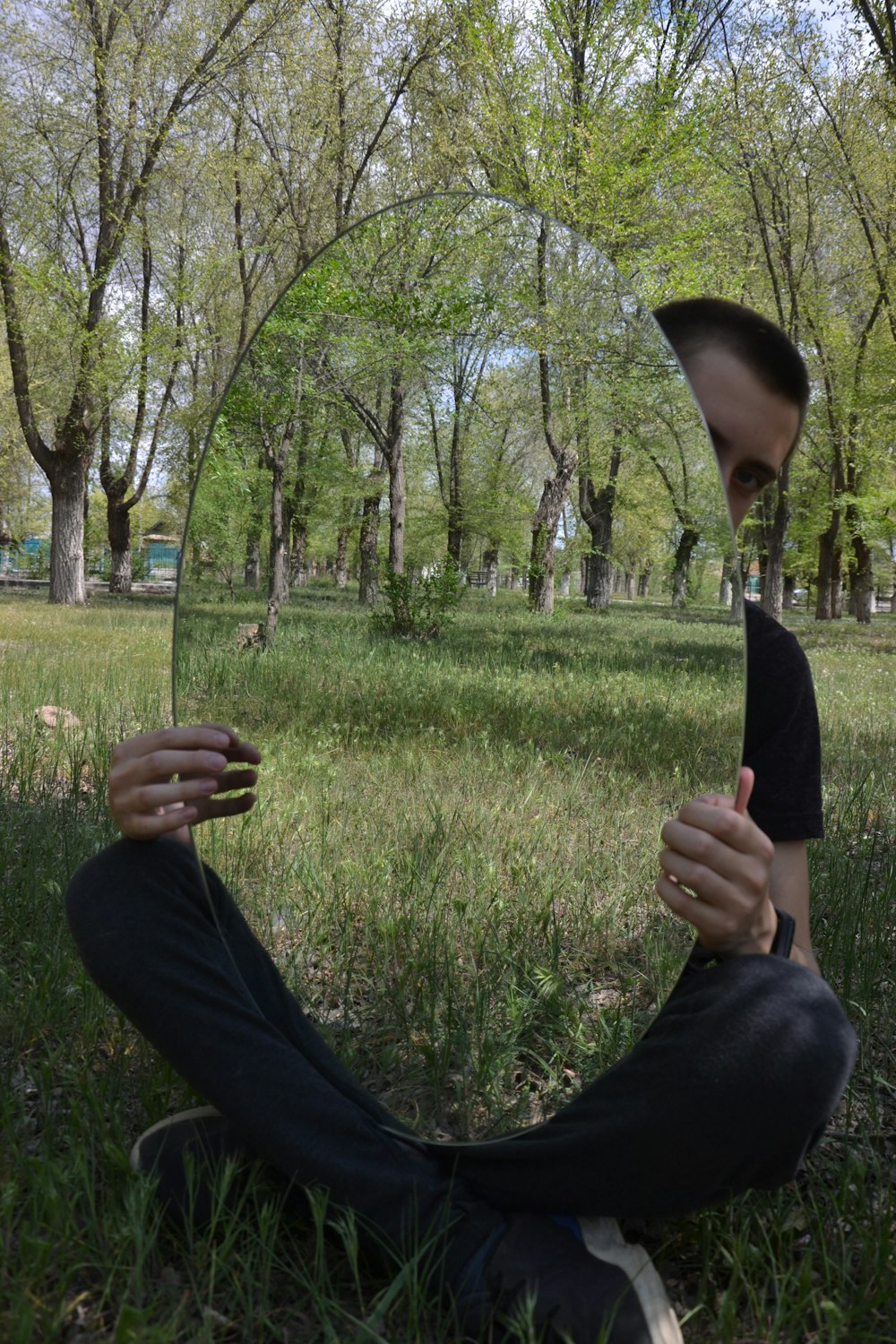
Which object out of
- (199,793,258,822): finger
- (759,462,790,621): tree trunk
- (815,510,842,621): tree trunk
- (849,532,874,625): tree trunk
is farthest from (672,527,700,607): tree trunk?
(849,532,874,625): tree trunk

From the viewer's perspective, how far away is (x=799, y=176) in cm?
1483

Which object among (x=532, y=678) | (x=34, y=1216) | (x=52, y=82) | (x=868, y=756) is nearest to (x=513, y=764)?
(x=532, y=678)

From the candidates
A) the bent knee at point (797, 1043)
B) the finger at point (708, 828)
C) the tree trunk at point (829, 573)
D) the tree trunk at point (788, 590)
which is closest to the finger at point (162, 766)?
the finger at point (708, 828)

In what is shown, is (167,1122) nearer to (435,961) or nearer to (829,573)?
(435,961)

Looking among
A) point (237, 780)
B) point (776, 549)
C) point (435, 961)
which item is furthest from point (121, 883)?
point (776, 549)

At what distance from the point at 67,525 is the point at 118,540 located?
7.92 m

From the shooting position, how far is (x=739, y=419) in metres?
1.47

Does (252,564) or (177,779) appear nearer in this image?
(177,779)

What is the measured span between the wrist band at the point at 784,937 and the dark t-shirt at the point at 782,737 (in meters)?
0.33

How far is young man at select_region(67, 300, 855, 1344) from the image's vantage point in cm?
120

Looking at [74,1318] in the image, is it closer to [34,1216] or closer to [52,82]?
[34,1216]

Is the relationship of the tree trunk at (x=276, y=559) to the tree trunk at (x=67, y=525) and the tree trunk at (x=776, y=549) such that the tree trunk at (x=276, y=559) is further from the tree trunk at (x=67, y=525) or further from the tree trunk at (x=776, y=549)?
the tree trunk at (x=67, y=525)

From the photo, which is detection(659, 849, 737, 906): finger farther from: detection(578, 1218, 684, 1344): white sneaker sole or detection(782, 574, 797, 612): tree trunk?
detection(782, 574, 797, 612): tree trunk

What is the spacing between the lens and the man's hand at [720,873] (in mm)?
1232
